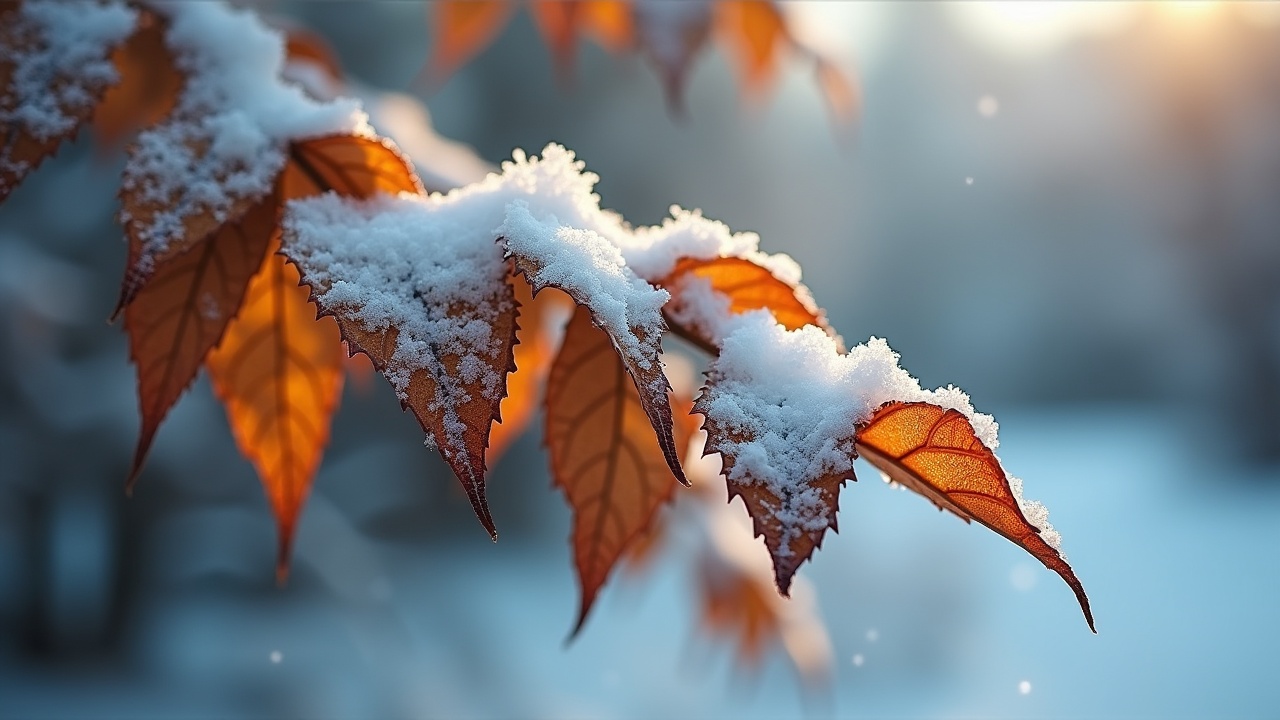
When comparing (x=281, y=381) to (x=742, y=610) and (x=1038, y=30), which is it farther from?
(x=1038, y=30)

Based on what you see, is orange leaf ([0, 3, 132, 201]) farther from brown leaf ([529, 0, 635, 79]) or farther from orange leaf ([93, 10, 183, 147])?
brown leaf ([529, 0, 635, 79])

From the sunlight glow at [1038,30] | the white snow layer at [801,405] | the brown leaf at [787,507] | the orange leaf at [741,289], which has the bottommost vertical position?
the brown leaf at [787,507]

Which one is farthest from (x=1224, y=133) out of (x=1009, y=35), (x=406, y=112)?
(x=406, y=112)

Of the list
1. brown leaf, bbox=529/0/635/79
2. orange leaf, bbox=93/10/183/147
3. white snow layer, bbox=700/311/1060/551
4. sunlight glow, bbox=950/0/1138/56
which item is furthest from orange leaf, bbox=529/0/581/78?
sunlight glow, bbox=950/0/1138/56

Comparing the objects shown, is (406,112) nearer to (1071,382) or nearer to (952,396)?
(952,396)

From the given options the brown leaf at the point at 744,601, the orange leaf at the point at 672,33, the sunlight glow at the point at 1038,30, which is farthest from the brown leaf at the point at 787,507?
the sunlight glow at the point at 1038,30

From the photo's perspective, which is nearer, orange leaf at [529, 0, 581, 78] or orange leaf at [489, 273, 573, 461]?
orange leaf at [489, 273, 573, 461]

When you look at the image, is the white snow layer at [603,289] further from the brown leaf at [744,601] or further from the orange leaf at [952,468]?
the brown leaf at [744,601]

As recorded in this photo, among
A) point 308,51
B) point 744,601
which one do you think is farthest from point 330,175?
point 744,601
